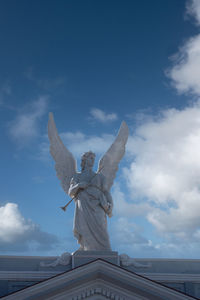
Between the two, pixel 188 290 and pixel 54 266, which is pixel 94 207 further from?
pixel 188 290

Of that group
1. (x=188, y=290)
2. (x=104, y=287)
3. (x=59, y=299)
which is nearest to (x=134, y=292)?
(x=104, y=287)

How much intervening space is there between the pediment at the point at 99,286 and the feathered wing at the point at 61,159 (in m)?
5.60

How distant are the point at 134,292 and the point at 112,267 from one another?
99 cm

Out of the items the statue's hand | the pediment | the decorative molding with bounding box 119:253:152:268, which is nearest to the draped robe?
the statue's hand

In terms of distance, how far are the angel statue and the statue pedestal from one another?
47cm

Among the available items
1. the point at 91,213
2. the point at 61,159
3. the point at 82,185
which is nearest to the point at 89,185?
the point at 82,185

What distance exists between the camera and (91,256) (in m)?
16.4

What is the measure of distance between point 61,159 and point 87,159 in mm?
1201

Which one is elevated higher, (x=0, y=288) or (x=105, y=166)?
(x=105, y=166)

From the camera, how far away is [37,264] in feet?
54.7

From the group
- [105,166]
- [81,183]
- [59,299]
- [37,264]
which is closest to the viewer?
[59,299]

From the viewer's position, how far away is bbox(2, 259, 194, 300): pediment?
44.5ft

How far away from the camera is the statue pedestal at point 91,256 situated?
1633 centimetres

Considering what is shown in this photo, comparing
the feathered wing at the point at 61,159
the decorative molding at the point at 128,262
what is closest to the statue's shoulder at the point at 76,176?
the feathered wing at the point at 61,159
